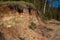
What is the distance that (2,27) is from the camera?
12.2 metres

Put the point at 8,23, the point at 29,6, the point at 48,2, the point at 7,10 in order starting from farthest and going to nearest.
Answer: the point at 48,2 → the point at 29,6 → the point at 7,10 → the point at 8,23

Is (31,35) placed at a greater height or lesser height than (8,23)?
lesser

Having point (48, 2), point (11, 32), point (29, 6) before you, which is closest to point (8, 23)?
point (11, 32)

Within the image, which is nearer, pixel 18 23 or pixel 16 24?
pixel 16 24

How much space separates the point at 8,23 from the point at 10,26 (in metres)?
0.32

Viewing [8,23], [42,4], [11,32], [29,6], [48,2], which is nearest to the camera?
[11,32]

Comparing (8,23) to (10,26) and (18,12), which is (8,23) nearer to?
(10,26)

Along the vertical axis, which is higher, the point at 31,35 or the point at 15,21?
the point at 15,21

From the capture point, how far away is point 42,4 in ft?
130

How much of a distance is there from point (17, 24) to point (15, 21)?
37cm

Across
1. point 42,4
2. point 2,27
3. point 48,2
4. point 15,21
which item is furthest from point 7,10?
point 48,2

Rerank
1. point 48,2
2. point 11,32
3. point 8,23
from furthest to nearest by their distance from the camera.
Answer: point 48,2
point 8,23
point 11,32

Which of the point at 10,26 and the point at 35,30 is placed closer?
the point at 10,26

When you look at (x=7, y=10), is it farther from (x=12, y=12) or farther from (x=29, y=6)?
(x=29, y=6)
